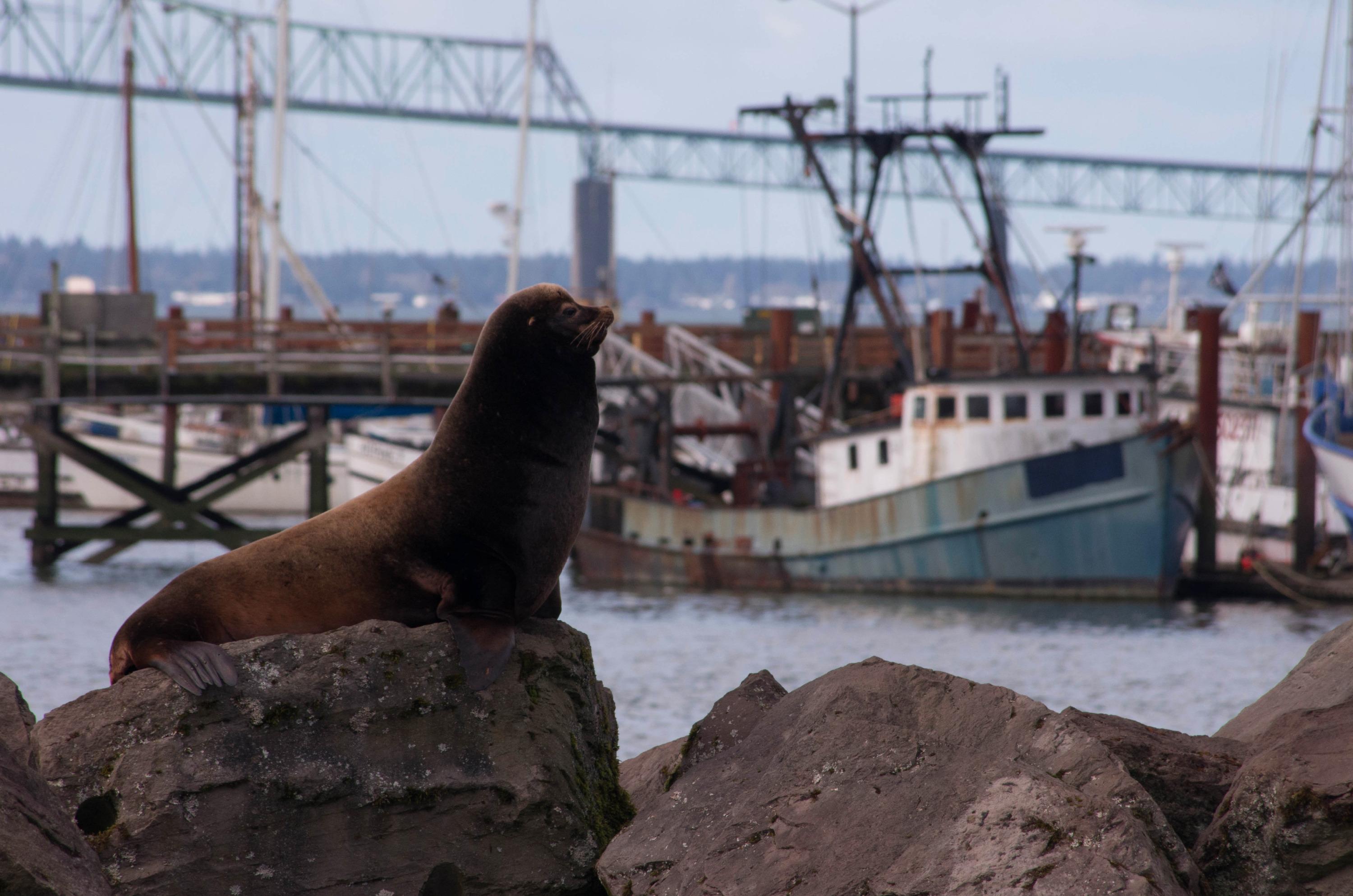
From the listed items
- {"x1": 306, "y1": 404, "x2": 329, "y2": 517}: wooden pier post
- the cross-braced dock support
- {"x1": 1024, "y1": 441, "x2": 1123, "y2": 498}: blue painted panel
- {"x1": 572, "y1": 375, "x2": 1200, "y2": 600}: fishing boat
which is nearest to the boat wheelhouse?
{"x1": 572, "y1": 375, "x2": 1200, "y2": 600}: fishing boat

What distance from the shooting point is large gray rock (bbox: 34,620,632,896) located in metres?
4.23

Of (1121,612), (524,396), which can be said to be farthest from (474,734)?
(1121,612)

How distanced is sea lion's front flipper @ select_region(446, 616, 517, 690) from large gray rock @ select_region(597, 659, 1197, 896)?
60 cm

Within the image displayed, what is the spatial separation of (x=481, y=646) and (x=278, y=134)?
1226 inches

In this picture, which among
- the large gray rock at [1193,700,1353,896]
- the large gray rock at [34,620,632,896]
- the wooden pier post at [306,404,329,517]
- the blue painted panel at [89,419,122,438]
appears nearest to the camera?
the large gray rock at [1193,700,1353,896]

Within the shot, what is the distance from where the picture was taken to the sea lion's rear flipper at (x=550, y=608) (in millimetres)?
4953

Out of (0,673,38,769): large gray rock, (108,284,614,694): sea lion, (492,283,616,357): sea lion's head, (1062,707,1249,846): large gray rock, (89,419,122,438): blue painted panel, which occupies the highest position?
(492,283,616,357): sea lion's head

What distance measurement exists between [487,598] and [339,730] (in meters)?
0.58

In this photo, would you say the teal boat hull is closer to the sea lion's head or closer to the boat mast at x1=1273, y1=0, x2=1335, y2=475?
the boat mast at x1=1273, y1=0, x2=1335, y2=475

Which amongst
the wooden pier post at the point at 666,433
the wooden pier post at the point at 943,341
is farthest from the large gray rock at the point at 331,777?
the wooden pier post at the point at 943,341

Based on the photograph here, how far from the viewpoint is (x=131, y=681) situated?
440 cm

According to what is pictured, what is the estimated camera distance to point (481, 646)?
450 cm

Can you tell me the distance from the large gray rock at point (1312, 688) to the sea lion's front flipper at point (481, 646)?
95.8 inches

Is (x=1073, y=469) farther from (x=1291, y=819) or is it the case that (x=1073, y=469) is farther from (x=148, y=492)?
(x=1291, y=819)
